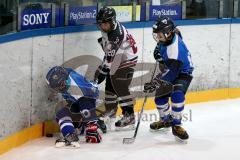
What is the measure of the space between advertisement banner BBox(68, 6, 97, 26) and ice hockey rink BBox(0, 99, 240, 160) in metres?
1.07

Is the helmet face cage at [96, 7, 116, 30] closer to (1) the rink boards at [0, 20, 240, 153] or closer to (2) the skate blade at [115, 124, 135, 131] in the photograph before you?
(1) the rink boards at [0, 20, 240, 153]

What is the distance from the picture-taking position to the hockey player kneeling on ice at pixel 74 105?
4.58m

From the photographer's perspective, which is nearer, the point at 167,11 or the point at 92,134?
the point at 92,134

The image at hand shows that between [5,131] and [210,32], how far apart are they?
3027 millimetres

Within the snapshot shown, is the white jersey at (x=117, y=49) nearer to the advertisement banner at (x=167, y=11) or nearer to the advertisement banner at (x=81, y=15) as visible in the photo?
the advertisement banner at (x=81, y=15)

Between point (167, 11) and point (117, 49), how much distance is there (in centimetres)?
145

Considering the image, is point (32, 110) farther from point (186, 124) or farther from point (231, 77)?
point (231, 77)

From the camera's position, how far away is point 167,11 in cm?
632

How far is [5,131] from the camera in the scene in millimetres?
Result: 4375

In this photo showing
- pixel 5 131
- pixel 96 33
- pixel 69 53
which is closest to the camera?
pixel 5 131

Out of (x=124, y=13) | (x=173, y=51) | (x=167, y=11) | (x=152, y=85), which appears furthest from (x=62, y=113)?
(x=167, y=11)

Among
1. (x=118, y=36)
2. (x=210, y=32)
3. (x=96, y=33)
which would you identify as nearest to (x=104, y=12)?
(x=118, y=36)

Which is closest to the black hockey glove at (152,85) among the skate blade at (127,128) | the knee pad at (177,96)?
the knee pad at (177,96)

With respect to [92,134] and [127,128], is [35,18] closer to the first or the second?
[92,134]
